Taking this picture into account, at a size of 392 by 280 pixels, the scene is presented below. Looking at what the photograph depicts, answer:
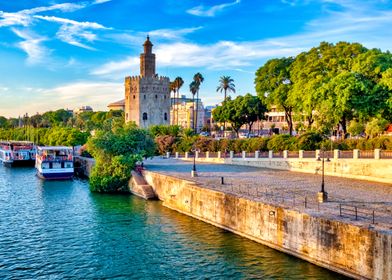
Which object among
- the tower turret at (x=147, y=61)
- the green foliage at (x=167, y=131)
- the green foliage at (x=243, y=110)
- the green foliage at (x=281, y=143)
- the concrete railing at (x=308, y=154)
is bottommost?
the concrete railing at (x=308, y=154)

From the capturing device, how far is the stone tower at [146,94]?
9494cm

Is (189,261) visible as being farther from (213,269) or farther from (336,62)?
(336,62)

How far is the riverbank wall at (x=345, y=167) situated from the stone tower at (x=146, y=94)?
169 feet

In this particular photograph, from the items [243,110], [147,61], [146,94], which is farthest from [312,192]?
Answer: [147,61]

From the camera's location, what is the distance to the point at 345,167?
3653cm

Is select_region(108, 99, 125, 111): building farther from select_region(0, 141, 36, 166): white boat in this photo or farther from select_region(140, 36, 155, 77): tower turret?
select_region(0, 141, 36, 166): white boat

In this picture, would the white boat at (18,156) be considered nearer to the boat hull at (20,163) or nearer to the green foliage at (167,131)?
the boat hull at (20,163)

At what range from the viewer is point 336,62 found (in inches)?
2002

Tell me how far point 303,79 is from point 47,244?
3821 cm

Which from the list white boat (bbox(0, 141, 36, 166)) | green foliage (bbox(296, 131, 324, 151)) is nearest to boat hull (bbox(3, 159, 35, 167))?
white boat (bbox(0, 141, 36, 166))

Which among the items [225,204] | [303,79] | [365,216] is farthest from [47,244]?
[303,79]

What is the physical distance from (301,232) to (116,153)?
2708 centimetres

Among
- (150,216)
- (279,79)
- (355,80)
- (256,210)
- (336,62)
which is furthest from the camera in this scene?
(279,79)

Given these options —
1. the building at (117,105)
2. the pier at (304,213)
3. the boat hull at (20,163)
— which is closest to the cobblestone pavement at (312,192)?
the pier at (304,213)
